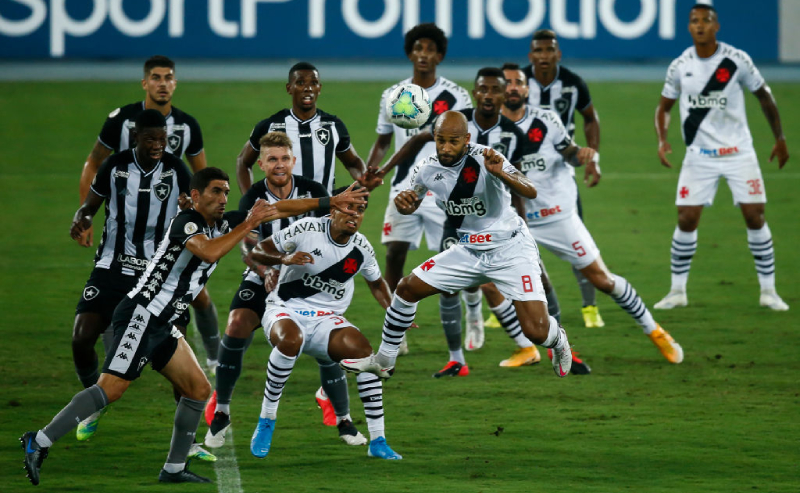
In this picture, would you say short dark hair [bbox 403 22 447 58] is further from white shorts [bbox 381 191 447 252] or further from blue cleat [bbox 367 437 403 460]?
blue cleat [bbox 367 437 403 460]

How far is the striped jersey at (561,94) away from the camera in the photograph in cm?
1005

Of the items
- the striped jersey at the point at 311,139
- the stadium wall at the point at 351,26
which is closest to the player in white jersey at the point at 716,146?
the striped jersey at the point at 311,139

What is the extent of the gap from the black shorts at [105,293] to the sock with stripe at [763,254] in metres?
5.65

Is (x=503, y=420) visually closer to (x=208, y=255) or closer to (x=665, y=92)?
(x=208, y=255)

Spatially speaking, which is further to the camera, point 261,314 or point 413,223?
point 413,223

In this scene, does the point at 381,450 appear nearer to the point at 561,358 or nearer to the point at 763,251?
the point at 561,358

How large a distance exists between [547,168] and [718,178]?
6.73 feet

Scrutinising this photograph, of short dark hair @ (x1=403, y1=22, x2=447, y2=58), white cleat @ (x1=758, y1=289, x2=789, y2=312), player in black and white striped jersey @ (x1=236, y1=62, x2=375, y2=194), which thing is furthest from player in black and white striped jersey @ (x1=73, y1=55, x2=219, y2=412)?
white cleat @ (x1=758, y1=289, x2=789, y2=312)

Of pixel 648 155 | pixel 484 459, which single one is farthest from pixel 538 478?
pixel 648 155

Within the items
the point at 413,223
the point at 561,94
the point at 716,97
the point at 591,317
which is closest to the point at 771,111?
the point at 716,97

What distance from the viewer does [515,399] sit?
8.20 m

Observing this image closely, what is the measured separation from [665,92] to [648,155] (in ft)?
25.5

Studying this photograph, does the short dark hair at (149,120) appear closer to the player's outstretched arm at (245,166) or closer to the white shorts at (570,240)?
the player's outstretched arm at (245,166)

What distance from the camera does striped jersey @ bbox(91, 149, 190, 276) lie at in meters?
7.40
